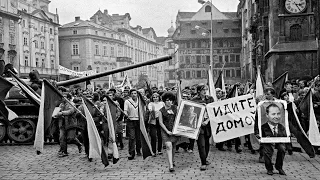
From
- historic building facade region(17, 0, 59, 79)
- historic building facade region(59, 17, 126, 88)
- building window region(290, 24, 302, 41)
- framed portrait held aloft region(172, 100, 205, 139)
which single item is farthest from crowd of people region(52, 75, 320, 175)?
historic building facade region(59, 17, 126, 88)

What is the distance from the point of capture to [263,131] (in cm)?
873

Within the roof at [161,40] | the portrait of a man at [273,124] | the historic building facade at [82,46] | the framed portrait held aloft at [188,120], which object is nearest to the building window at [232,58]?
the historic building facade at [82,46]

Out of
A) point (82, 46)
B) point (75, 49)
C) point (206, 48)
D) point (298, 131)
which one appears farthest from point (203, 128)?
point (75, 49)

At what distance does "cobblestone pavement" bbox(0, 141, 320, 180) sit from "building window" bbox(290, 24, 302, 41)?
1768 centimetres

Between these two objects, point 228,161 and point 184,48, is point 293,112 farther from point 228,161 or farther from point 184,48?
point 184,48

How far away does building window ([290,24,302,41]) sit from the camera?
27.4 m

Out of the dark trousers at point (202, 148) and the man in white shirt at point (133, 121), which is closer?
the dark trousers at point (202, 148)

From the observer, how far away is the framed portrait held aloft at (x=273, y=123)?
8664mm

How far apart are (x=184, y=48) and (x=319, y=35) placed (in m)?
48.5

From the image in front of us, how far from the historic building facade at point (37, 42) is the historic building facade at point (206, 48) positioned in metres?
20.2

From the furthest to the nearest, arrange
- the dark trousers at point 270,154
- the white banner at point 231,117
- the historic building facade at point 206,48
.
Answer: the historic building facade at point 206,48, the white banner at point 231,117, the dark trousers at point 270,154

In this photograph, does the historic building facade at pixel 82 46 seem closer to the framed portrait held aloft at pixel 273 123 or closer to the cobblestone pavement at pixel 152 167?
the cobblestone pavement at pixel 152 167

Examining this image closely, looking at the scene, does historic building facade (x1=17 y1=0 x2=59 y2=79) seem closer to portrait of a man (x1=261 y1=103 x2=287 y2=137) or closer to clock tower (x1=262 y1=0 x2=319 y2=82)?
clock tower (x1=262 y1=0 x2=319 y2=82)

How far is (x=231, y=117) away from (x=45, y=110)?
4.26 meters
